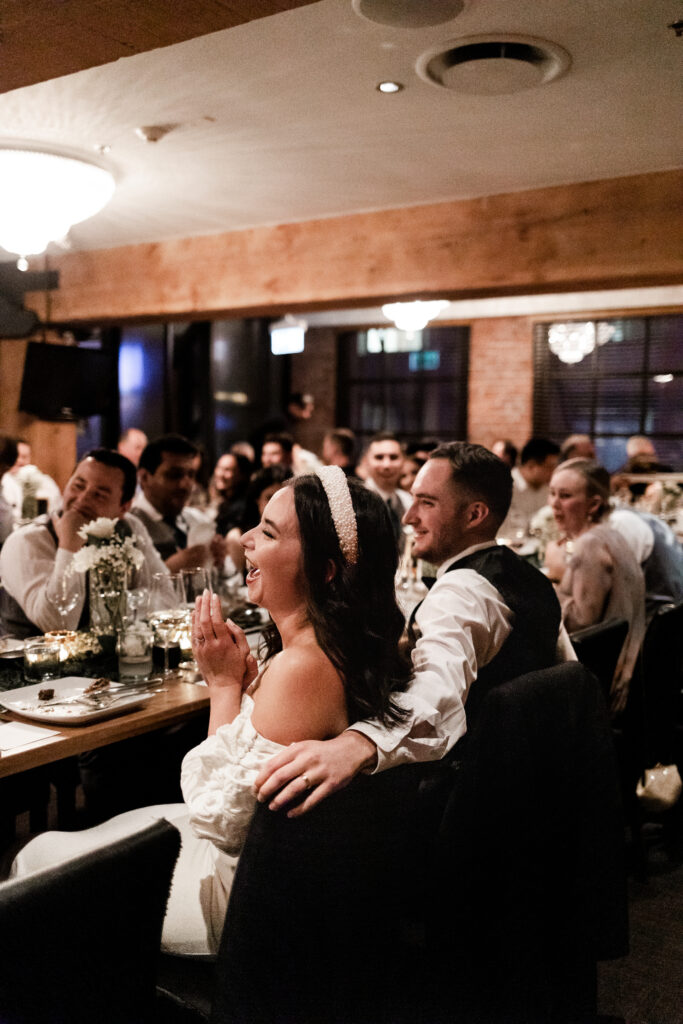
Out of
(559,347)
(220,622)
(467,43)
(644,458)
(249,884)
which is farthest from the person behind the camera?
(559,347)

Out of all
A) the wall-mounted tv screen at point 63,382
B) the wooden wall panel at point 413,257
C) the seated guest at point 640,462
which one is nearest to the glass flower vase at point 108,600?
the wooden wall panel at point 413,257

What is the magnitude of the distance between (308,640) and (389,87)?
239 cm

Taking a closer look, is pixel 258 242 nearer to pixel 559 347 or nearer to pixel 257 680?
pixel 257 680

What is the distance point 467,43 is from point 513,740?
2.25 metres

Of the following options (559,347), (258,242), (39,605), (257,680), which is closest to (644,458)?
(559,347)

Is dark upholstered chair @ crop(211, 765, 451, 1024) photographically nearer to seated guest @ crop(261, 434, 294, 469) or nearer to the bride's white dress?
the bride's white dress

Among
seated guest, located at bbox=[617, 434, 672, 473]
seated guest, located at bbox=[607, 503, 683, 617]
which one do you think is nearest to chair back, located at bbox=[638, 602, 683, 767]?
seated guest, located at bbox=[607, 503, 683, 617]

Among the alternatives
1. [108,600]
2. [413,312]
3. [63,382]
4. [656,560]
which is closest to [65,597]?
[108,600]

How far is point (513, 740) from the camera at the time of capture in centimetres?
164

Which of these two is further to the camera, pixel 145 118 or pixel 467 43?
pixel 145 118

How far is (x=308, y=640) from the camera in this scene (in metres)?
1.47

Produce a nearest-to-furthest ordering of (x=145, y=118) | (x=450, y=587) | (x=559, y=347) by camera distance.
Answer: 1. (x=450, y=587)
2. (x=145, y=118)
3. (x=559, y=347)

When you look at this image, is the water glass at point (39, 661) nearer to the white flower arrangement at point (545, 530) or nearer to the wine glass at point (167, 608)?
the wine glass at point (167, 608)

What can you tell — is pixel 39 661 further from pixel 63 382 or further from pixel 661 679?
pixel 63 382
